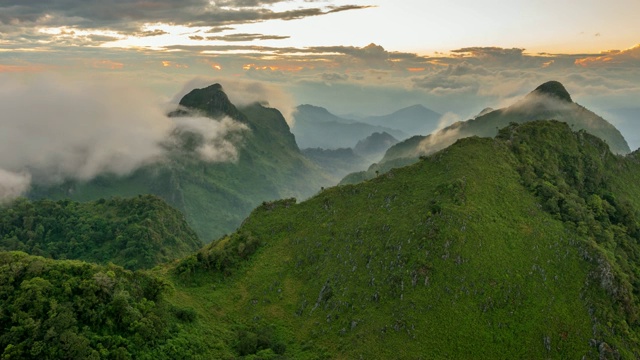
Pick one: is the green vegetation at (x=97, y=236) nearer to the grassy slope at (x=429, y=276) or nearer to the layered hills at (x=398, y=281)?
the layered hills at (x=398, y=281)

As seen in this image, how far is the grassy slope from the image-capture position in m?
71.3

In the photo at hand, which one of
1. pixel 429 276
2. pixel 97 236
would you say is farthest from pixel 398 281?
pixel 97 236

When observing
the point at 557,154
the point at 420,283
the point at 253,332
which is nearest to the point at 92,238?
the point at 253,332

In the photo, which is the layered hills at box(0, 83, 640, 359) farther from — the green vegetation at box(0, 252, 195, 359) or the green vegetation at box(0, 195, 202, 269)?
the green vegetation at box(0, 195, 202, 269)

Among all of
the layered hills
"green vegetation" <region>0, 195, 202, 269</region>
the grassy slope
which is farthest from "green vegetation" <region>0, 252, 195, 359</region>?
"green vegetation" <region>0, 195, 202, 269</region>

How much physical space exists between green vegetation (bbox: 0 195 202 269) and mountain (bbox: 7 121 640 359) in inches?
3096

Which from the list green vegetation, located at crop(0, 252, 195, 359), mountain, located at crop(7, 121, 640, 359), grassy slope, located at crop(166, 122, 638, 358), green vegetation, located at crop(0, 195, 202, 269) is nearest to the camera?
green vegetation, located at crop(0, 252, 195, 359)

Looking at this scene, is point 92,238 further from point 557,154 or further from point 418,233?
point 557,154

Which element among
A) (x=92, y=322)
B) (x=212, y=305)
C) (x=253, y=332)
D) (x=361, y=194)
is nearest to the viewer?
(x=92, y=322)

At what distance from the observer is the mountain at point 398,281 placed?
214 feet

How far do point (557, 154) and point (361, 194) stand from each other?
56681mm

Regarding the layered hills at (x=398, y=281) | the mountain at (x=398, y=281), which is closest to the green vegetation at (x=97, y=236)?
the mountain at (x=398, y=281)

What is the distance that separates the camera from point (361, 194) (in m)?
109

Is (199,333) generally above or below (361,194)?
below
